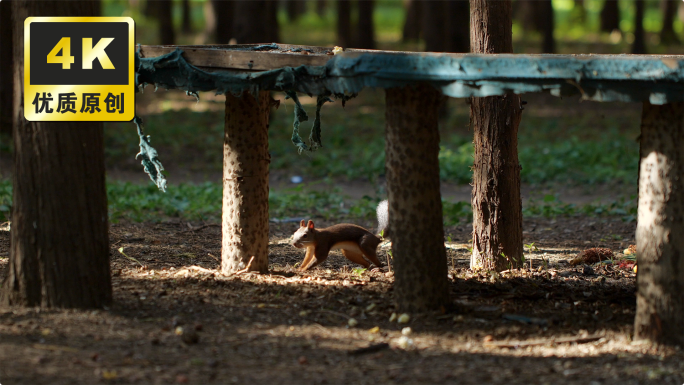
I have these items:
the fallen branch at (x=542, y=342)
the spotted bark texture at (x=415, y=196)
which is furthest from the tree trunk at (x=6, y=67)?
the fallen branch at (x=542, y=342)

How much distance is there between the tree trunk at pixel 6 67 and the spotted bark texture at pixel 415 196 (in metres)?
9.11

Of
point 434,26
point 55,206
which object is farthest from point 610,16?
point 55,206

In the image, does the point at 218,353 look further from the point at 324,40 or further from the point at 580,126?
the point at 324,40

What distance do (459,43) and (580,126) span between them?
10.3 ft

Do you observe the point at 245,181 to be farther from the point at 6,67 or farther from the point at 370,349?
the point at 6,67

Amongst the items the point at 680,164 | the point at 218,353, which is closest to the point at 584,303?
the point at 680,164

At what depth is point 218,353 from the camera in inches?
147

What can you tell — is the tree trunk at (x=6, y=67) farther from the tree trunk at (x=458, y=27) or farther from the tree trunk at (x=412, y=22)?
the tree trunk at (x=412, y=22)

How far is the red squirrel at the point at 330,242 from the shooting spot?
5.67 metres

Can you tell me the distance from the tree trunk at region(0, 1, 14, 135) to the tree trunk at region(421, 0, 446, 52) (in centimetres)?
831

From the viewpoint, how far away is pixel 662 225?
3791 mm

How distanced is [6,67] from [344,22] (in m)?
12.1

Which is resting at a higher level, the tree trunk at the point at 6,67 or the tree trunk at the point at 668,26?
the tree trunk at the point at 668,26

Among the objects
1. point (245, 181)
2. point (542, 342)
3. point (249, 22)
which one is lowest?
point (542, 342)
